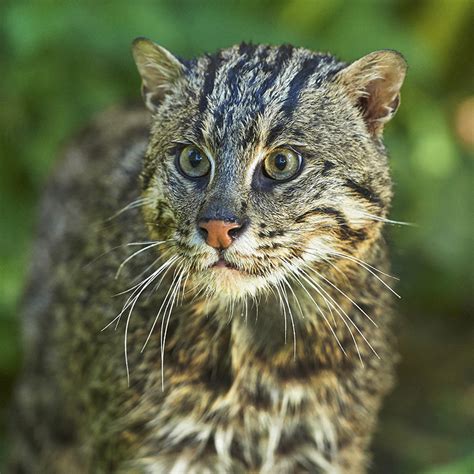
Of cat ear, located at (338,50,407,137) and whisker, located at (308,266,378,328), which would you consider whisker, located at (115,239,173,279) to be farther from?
cat ear, located at (338,50,407,137)

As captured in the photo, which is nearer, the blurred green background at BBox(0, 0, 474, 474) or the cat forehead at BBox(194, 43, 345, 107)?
the cat forehead at BBox(194, 43, 345, 107)

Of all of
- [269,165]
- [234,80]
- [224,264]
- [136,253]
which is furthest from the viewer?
[136,253]

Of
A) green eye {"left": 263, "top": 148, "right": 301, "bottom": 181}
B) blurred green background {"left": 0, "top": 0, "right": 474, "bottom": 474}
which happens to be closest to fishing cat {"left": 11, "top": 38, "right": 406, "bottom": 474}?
green eye {"left": 263, "top": 148, "right": 301, "bottom": 181}

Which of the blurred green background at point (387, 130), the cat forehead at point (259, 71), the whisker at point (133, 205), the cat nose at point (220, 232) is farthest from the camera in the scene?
the blurred green background at point (387, 130)

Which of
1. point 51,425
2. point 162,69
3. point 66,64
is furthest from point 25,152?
point 162,69

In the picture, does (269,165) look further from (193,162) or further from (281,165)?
(193,162)

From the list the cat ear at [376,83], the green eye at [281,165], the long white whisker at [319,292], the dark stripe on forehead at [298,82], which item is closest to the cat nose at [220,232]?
the green eye at [281,165]

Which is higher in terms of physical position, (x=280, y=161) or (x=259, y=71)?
(x=259, y=71)

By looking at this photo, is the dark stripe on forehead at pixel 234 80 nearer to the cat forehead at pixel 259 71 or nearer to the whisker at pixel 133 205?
the cat forehead at pixel 259 71

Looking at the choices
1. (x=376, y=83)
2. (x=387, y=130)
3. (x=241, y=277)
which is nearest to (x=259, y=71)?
(x=376, y=83)
